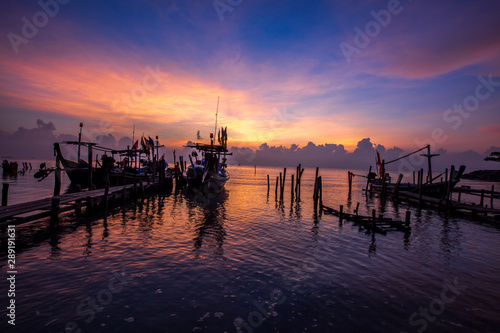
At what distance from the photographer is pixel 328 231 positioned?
14234mm

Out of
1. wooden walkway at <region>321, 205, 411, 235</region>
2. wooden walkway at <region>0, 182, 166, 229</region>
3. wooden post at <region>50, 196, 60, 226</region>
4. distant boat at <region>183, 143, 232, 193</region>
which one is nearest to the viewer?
wooden walkway at <region>0, 182, 166, 229</region>

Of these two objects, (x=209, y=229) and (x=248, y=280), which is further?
(x=209, y=229)

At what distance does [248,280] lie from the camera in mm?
7715

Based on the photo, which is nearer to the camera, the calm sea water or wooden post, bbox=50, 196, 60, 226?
the calm sea water

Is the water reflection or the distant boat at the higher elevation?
the distant boat

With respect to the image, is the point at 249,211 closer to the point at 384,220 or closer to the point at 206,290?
the point at 384,220

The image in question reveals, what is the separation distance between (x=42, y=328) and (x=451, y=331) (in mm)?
9562

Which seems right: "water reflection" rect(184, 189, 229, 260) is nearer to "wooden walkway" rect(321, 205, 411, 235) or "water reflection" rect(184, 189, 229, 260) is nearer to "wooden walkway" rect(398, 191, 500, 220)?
"wooden walkway" rect(321, 205, 411, 235)

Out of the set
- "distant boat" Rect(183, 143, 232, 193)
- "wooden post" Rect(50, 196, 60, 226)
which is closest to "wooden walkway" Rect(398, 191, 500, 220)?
"distant boat" Rect(183, 143, 232, 193)

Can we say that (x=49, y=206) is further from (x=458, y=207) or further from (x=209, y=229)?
(x=458, y=207)

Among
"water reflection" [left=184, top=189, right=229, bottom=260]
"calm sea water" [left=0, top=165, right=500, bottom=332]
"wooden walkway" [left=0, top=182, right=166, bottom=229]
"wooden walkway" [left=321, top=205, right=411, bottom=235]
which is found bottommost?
"water reflection" [left=184, top=189, right=229, bottom=260]

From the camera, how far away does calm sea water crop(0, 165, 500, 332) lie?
5.69 m

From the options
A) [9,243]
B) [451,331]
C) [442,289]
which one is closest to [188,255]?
[9,243]

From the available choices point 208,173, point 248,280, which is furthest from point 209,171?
point 248,280
